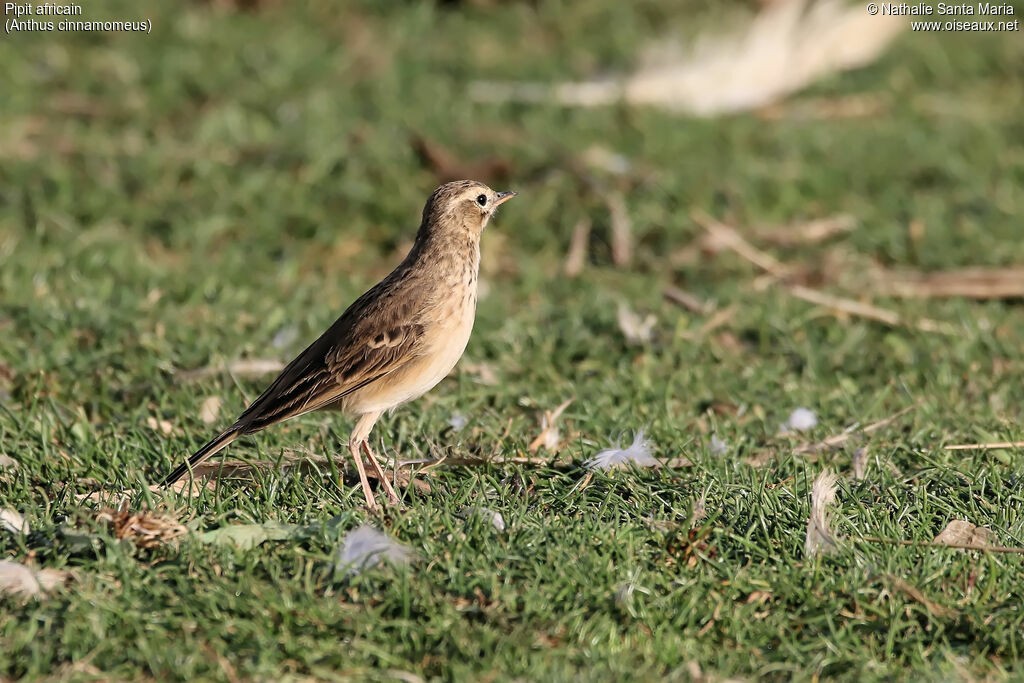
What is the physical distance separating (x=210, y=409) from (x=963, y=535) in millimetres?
3721

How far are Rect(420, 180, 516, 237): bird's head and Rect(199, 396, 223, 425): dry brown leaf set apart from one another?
4.78 ft

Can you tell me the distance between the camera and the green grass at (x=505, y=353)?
468 centimetres

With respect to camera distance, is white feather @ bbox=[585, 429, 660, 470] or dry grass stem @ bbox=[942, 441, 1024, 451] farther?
dry grass stem @ bbox=[942, 441, 1024, 451]

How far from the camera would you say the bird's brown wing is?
5879 millimetres

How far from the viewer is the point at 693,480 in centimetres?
574

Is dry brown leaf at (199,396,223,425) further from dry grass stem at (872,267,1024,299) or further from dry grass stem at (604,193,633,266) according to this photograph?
dry grass stem at (872,267,1024,299)

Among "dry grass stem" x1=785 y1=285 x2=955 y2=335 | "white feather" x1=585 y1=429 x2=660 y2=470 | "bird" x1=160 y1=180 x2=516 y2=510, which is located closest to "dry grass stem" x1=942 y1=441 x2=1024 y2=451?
"white feather" x1=585 y1=429 x2=660 y2=470

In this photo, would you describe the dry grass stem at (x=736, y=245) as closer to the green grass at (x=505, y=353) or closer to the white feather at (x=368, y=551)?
the green grass at (x=505, y=353)

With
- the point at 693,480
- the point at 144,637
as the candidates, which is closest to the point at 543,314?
the point at 693,480

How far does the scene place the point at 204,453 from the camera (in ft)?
18.6

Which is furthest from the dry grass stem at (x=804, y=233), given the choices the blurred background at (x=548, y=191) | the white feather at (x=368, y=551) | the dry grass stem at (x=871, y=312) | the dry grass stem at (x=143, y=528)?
Result: the dry grass stem at (x=143, y=528)

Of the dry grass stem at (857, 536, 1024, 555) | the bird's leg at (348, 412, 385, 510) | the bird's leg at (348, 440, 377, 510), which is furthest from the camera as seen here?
the bird's leg at (348, 412, 385, 510)

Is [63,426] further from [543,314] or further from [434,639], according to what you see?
[543,314]

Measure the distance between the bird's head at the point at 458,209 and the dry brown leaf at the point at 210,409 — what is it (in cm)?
146
